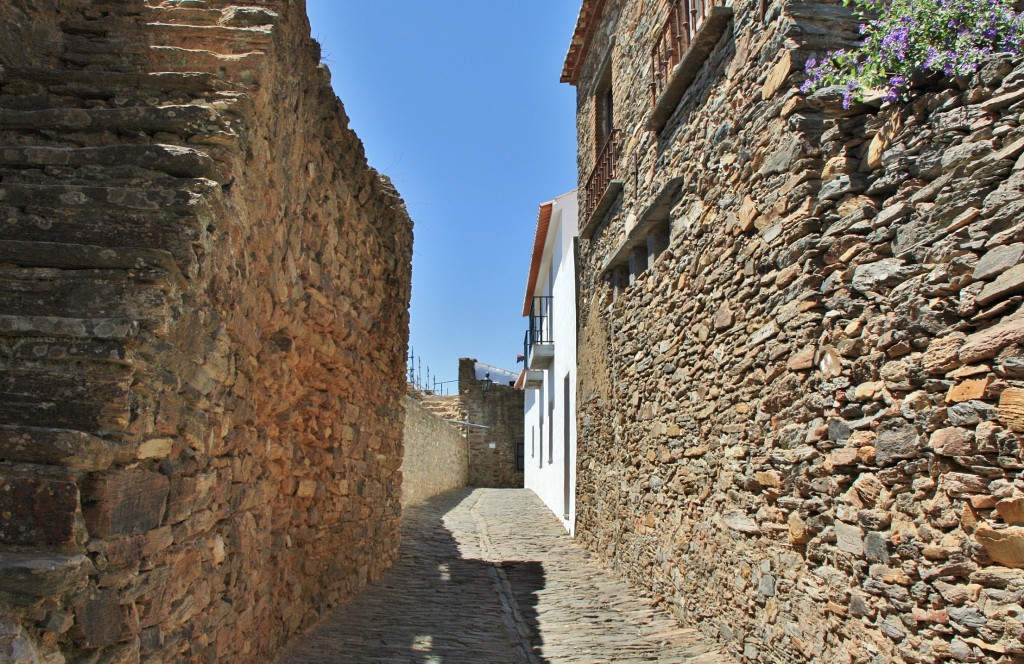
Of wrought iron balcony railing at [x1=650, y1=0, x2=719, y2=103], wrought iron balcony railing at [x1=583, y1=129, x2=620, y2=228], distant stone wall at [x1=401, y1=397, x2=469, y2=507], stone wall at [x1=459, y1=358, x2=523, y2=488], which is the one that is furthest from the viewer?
stone wall at [x1=459, y1=358, x2=523, y2=488]

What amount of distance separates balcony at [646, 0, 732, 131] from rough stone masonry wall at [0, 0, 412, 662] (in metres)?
2.57

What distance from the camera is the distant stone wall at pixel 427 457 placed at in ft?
47.2

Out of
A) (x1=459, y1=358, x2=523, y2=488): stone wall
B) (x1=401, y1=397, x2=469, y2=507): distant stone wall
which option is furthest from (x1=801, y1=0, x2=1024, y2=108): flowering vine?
(x1=459, y1=358, x2=523, y2=488): stone wall

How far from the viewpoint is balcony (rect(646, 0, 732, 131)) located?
5.33m

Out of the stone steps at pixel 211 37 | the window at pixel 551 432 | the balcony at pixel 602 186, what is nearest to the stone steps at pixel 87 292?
the stone steps at pixel 211 37

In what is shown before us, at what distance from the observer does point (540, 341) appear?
1678 cm

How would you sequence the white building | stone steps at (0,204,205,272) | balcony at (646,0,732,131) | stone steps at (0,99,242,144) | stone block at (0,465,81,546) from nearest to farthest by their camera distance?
stone block at (0,465,81,546) < stone steps at (0,204,205,272) < stone steps at (0,99,242,144) < balcony at (646,0,732,131) < the white building

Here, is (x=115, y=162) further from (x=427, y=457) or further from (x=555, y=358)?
(x=427, y=457)

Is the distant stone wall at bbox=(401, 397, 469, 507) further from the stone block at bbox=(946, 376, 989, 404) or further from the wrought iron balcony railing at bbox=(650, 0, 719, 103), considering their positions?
the stone block at bbox=(946, 376, 989, 404)

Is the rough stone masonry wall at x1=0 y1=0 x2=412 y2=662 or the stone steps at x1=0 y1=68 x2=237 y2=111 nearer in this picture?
the rough stone masonry wall at x1=0 y1=0 x2=412 y2=662

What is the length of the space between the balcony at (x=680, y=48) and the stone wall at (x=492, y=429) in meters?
21.0

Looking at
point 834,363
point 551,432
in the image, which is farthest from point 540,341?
point 834,363

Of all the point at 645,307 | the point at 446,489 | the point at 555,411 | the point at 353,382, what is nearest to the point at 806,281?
the point at 645,307

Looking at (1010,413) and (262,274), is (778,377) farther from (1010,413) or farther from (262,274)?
(262,274)
